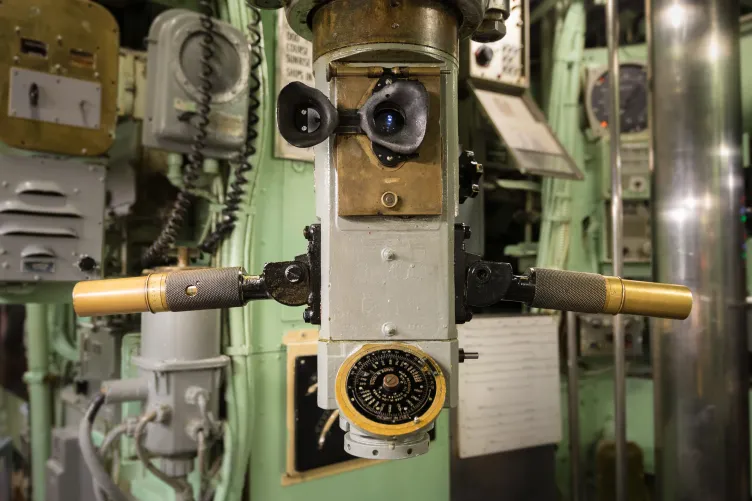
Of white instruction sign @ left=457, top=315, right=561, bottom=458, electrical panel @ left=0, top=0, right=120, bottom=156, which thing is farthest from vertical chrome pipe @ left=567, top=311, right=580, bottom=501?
electrical panel @ left=0, top=0, right=120, bottom=156

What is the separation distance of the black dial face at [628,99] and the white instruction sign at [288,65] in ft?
5.70

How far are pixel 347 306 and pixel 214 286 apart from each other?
0.79ft

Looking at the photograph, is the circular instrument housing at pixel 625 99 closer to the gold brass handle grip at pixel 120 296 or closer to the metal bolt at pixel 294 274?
the metal bolt at pixel 294 274

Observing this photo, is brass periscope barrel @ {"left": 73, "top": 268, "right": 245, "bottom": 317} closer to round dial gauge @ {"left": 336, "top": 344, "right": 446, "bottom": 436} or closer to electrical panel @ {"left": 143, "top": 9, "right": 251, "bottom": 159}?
round dial gauge @ {"left": 336, "top": 344, "right": 446, "bottom": 436}

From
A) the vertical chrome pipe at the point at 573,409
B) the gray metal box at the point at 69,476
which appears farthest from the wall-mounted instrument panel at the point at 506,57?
the gray metal box at the point at 69,476

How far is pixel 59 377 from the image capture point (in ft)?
10.4

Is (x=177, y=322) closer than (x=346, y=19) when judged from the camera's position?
No

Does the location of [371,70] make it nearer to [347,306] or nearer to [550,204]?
[347,306]

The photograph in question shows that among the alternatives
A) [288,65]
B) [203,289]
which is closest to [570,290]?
[203,289]

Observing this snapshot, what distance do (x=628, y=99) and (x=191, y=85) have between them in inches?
96.8

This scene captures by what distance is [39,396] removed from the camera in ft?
10.2

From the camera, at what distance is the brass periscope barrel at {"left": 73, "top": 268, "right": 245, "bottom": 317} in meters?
0.87

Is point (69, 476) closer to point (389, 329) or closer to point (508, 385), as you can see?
point (508, 385)

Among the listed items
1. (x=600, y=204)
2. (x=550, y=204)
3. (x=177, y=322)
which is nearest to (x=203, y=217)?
(x=177, y=322)
